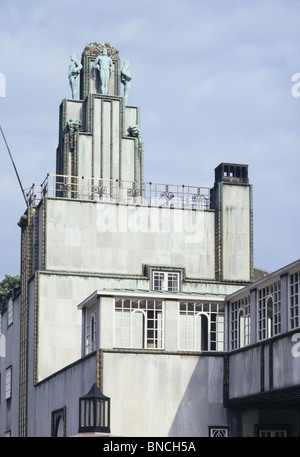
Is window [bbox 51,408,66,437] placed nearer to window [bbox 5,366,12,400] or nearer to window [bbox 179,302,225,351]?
window [bbox 179,302,225,351]

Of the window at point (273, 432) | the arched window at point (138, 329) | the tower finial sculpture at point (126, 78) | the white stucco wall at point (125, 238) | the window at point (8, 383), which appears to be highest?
the tower finial sculpture at point (126, 78)

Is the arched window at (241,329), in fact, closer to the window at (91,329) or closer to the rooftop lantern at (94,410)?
the window at (91,329)

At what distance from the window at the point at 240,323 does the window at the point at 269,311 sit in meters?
1.65

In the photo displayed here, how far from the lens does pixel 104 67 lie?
6397cm

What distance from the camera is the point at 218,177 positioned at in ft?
190

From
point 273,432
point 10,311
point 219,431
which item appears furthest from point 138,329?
point 10,311

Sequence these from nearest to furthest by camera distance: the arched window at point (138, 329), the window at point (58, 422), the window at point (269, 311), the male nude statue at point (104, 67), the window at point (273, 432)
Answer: the window at point (269, 311), the window at point (273, 432), the window at point (58, 422), the arched window at point (138, 329), the male nude statue at point (104, 67)

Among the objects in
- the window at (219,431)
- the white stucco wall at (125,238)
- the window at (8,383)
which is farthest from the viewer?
the window at (8,383)

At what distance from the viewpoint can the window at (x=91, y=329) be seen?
44.9 meters

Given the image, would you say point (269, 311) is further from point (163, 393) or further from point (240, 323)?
point (163, 393)

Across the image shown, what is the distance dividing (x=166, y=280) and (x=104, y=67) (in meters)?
15.4

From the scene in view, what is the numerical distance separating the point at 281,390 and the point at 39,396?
1783 centimetres

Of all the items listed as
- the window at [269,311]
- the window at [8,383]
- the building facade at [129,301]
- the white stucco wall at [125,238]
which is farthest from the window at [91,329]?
the window at [8,383]

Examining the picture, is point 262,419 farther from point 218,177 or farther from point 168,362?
point 218,177
